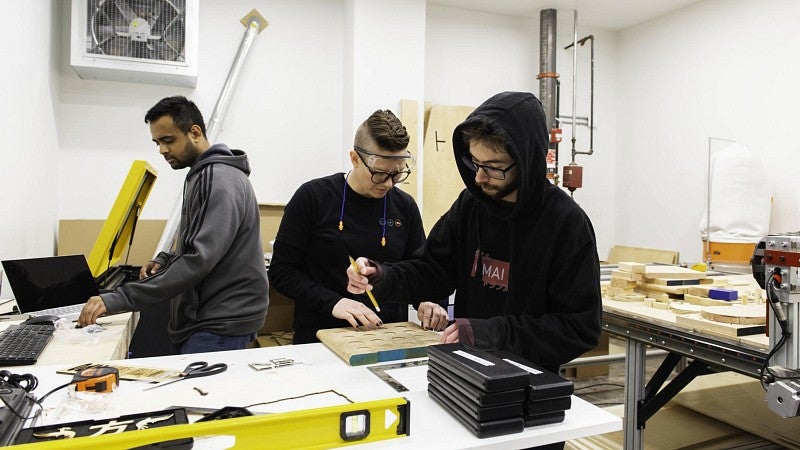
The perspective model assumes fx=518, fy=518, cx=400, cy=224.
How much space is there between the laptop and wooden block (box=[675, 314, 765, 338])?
228cm

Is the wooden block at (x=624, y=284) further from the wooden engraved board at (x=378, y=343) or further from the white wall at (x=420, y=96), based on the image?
the white wall at (x=420, y=96)

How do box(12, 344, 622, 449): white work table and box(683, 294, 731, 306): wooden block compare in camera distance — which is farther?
box(683, 294, 731, 306): wooden block

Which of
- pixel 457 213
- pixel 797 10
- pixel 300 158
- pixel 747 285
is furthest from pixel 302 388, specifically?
pixel 797 10

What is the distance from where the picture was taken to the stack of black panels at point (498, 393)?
0.90m

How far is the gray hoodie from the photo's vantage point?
1578 millimetres

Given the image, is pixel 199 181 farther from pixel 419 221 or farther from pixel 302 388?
pixel 302 388

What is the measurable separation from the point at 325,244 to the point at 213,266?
14.3 inches

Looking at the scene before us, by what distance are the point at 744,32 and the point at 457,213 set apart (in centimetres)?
409

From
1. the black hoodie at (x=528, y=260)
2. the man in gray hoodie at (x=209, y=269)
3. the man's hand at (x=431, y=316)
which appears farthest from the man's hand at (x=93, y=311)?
the man's hand at (x=431, y=316)

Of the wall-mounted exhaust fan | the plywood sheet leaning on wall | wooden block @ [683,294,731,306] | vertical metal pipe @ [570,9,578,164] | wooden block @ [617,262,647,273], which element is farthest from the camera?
vertical metal pipe @ [570,9,578,164]

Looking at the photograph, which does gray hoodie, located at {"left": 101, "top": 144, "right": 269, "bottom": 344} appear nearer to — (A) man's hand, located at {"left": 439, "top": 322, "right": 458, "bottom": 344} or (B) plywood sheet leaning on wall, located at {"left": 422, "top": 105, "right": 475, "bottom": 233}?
(A) man's hand, located at {"left": 439, "top": 322, "right": 458, "bottom": 344}

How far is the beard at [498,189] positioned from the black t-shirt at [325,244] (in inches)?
23.4

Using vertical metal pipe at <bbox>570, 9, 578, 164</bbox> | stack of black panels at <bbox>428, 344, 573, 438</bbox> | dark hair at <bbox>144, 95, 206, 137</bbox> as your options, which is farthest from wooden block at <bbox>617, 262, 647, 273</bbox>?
vertical metal pipe at <bbox>570, 9, 578, 164</bbox>

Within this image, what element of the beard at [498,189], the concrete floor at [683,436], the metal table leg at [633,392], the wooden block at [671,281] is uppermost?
Result: the beard at [498,189]
